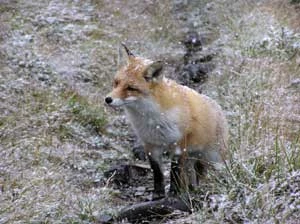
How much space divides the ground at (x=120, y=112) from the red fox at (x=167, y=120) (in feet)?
0.98

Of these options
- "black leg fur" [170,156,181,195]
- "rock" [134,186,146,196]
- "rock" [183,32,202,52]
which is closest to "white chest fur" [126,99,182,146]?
"black leg fur" [170,156,181,195]

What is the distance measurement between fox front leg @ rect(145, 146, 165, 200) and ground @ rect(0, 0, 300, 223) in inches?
20.4

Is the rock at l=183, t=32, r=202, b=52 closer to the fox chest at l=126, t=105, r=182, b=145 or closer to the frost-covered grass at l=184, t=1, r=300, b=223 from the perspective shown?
the frost-covered grass at l=184, t=1, r=300, b=223

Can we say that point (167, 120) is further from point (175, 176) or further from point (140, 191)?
point (140, 191)

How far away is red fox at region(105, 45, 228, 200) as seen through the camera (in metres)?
6.10

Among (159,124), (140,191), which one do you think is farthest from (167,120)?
(140,191)

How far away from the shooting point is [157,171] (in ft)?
21.0

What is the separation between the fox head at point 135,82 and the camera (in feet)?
19.8

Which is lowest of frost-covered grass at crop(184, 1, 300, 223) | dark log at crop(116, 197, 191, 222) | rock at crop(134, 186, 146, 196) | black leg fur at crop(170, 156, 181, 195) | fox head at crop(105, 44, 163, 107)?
rock at crop(134, 186, 146, 196)

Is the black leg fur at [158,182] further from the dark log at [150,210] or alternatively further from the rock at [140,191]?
the rock at [140,191]

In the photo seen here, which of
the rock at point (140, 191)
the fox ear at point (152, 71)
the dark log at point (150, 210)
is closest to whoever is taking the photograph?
the dark log at point (150, 210)

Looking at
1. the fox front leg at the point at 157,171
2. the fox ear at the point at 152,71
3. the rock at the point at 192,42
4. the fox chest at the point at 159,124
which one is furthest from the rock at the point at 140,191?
the rock at the point at 192,42

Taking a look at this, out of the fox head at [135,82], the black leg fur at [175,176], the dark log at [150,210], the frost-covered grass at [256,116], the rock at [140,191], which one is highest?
the fox head at [135,82]

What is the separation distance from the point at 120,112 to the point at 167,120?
370cm
